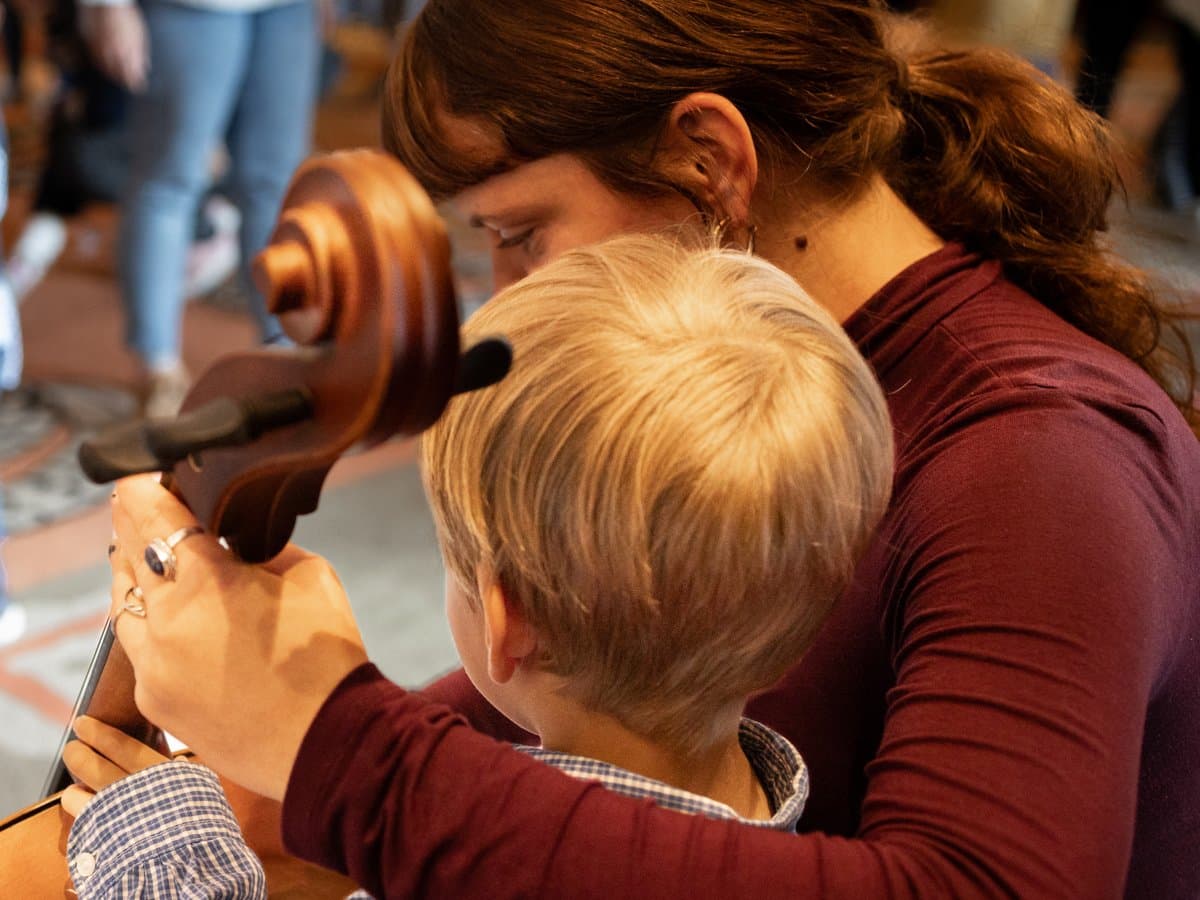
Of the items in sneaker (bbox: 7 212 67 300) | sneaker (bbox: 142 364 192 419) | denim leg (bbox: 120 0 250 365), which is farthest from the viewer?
→ sneaker (bbox: 7 212 67 300)

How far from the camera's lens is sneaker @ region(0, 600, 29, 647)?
1856 millimetres

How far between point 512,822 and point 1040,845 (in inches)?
8.9

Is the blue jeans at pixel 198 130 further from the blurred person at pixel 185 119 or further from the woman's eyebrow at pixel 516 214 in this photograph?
the woman's eyebrow at pixel 516 214

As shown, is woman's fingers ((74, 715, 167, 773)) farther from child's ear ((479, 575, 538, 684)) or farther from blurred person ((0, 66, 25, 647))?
blurred person ((0, 66, 25, 647))

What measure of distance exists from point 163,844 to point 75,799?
3.9 inches

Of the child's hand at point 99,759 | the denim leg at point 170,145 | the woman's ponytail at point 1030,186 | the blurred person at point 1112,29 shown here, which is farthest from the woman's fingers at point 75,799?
the blurred person at point 1112,29

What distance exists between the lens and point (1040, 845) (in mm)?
564

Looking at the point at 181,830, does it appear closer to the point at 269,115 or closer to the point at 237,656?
the point at 237,656

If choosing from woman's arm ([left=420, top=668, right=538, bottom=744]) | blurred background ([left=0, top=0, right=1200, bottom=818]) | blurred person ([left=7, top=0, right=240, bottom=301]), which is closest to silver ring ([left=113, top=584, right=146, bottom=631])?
woman's arm ([left=420, top=668, right=538, bottom=744])

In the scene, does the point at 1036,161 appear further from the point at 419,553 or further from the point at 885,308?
the point at 419,553

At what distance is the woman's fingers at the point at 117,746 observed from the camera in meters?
0.74

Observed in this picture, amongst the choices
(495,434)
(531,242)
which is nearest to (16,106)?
(531,242)

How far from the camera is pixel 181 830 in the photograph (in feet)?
2.23

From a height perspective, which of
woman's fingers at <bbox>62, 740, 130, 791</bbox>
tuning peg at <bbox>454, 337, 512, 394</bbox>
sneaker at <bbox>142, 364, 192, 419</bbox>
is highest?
tuning peg at <bbox>454, 337, 512, 394</bbox>
